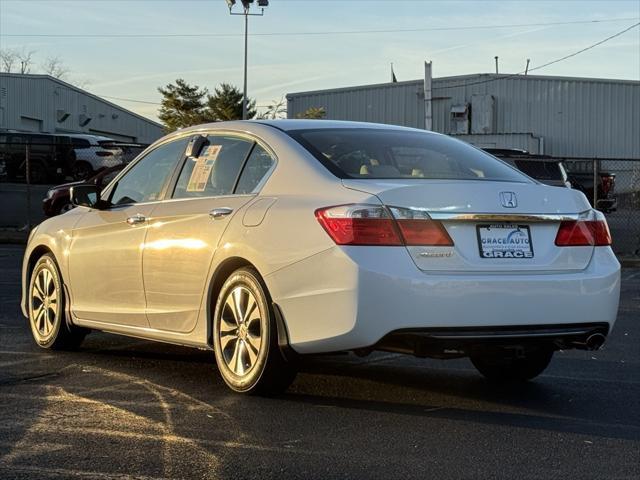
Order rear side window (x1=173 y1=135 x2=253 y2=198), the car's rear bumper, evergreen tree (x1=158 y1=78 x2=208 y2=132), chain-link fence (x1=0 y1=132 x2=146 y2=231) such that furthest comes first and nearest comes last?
evergreen tree (x1=158 y1=78 x2=208 y2=132) → chain-link fence (x1=0 y1=132 x2=146 y2=231) → rear side window (x1=173 y1=135 x2=253 y2=198) → the car's rear bumper

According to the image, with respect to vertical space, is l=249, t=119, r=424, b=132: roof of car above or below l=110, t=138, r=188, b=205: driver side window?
above

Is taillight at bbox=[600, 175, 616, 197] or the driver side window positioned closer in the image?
the driver side window

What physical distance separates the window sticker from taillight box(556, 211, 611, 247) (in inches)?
87.5

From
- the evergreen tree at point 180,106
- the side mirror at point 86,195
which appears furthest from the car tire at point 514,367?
the evergreen tree at point 180,106

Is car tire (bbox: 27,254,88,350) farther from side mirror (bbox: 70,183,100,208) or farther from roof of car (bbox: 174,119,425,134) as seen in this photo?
roof of car (bbox: 174,119,425,134)

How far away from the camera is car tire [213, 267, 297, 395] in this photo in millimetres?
5230

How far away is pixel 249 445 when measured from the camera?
14.6 ft

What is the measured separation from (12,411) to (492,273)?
105 inches

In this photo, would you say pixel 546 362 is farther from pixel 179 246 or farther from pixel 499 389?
pixel 179 246

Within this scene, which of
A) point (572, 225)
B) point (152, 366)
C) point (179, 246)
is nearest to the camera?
point (572, 225)

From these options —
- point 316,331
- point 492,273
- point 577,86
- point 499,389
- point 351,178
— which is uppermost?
point 577,86

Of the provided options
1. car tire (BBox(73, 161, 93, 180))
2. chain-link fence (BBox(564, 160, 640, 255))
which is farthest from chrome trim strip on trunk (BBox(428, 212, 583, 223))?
car tire (BBox(73, 161, 93, 180))

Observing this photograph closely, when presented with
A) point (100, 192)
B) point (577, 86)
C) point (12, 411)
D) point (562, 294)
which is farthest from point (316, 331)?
point (577, 86)

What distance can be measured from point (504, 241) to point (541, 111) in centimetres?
4358
